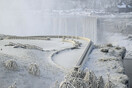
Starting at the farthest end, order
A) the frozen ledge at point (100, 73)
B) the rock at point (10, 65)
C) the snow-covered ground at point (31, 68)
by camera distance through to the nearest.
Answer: the rock at point (10, 65) < the snow-covered ground at point (31, 68) < the frozen ledge at point (100, 73)

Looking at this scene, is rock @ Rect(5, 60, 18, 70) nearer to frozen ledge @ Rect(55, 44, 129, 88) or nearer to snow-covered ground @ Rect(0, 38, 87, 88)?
snow-covered ground @ Rect(0, 38, 87, 88)

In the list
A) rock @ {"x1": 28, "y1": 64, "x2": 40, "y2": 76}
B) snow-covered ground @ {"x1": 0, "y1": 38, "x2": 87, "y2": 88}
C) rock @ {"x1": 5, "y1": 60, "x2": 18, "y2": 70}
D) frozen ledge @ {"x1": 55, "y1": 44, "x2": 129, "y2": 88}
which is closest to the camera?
frozen ledge @ {"x1": 55, "y1": 44, "x2": 129, "y2": 88}

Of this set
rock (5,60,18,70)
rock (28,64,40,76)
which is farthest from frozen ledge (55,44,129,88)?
rock (5,60,18,70)

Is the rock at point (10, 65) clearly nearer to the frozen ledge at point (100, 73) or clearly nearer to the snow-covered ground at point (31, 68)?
the snow-covered ground at point (31, 68)

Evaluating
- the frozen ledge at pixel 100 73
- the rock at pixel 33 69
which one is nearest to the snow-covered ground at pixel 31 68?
the rock at pixel 33 69

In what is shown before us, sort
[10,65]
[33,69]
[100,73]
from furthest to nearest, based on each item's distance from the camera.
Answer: [100,73]
[33,69]
[10,65]

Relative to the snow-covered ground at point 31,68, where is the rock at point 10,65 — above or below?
above

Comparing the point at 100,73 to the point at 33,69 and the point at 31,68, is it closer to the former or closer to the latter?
the point at 33,69

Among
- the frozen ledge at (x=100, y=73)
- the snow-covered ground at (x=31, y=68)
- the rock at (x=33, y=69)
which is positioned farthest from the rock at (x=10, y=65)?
the frozen ledge at (x=100, y=73)

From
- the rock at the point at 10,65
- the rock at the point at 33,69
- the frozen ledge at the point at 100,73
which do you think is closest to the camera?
the frozen ledge at the point at 100,73

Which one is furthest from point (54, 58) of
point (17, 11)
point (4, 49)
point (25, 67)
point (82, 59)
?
point (17, 11)

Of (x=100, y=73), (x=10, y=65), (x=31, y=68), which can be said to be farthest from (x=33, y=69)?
(x=100, y=73)

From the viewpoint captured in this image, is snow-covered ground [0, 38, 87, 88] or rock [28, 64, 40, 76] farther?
rock [28, 64, 40, 76]

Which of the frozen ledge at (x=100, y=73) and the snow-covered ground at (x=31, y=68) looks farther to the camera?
the snow-covered ground at (x=31, y=68)
